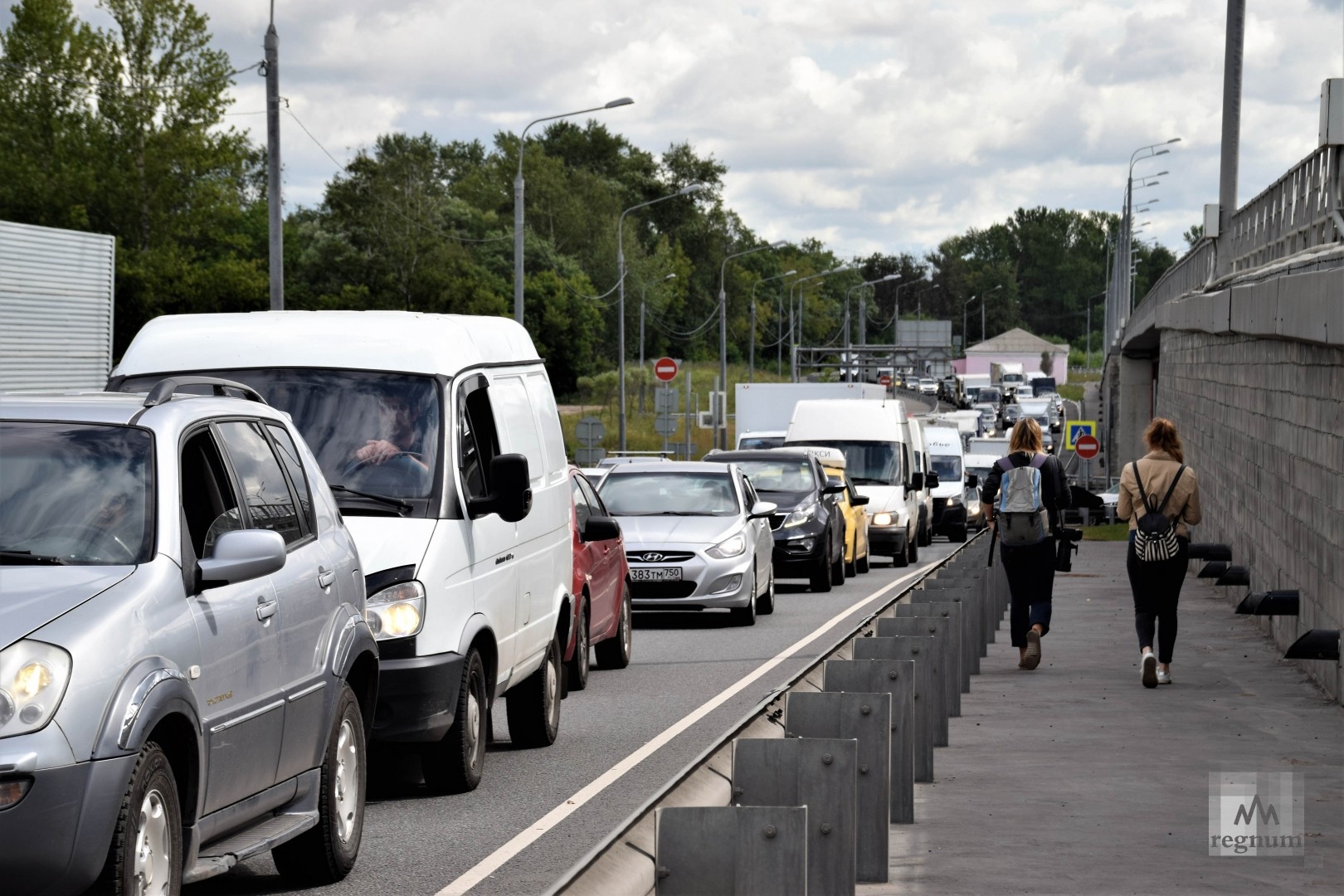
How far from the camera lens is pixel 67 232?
99.6ft

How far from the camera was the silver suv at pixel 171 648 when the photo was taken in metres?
5.21

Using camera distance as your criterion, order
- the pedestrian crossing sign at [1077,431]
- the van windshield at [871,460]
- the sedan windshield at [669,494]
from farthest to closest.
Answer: the pedestrian crossing sign at [1077,431] → the van windshield at [871,460] → the sedan windshield at [669,494]

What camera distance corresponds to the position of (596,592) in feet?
46.6

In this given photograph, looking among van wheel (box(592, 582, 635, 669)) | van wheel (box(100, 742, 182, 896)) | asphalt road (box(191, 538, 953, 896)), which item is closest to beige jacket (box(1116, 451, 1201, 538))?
asphalt road (box(191, 538, 953, 896))

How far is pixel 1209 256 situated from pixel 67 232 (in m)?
16.1

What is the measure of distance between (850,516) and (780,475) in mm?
2246

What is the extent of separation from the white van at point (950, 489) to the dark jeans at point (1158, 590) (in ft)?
92.8

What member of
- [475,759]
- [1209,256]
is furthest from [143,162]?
[475,759]

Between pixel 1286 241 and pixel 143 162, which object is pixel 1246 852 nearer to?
pixel 1286 241

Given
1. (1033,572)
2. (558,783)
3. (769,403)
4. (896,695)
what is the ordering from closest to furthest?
(896,695) → (558,783) → (1033,572) → (769,403)

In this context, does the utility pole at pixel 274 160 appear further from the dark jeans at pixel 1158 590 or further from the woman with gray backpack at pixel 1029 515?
the dark jeans at pixel 1158 590

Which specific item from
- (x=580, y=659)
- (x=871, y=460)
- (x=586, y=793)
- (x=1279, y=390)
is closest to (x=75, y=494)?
(x=586, y=793)

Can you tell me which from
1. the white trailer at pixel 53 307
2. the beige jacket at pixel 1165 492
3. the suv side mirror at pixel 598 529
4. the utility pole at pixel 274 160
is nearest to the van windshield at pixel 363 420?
the suv side mirror at pixel 598 529

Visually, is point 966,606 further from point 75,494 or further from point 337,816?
point 75,494
